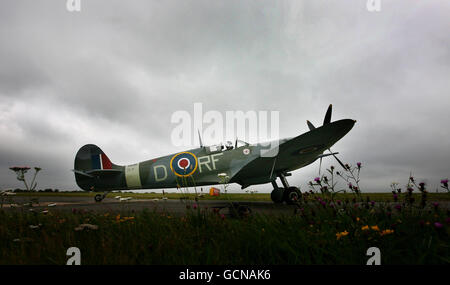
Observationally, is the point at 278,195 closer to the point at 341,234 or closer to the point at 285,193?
the point at 285,193

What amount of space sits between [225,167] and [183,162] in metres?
2.03

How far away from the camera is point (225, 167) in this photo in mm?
9828

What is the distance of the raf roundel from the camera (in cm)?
984

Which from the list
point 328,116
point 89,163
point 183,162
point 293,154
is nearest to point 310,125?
point 328,116

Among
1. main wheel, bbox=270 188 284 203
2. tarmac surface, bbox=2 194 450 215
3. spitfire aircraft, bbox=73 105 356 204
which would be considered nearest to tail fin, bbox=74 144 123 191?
spitfire aircraft, bbox=73 105 356 204

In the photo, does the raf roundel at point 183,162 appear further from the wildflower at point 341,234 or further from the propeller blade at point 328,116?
the wildflower at point 341,234

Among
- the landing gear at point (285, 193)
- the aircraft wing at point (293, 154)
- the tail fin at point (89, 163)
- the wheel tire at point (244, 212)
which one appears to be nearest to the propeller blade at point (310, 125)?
the aircraft wing at point (293, 154)

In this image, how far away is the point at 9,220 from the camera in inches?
146

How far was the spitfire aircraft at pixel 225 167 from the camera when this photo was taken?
8.69 metres

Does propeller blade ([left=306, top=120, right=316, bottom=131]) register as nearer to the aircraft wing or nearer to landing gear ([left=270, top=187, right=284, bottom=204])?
the aircraft wing
